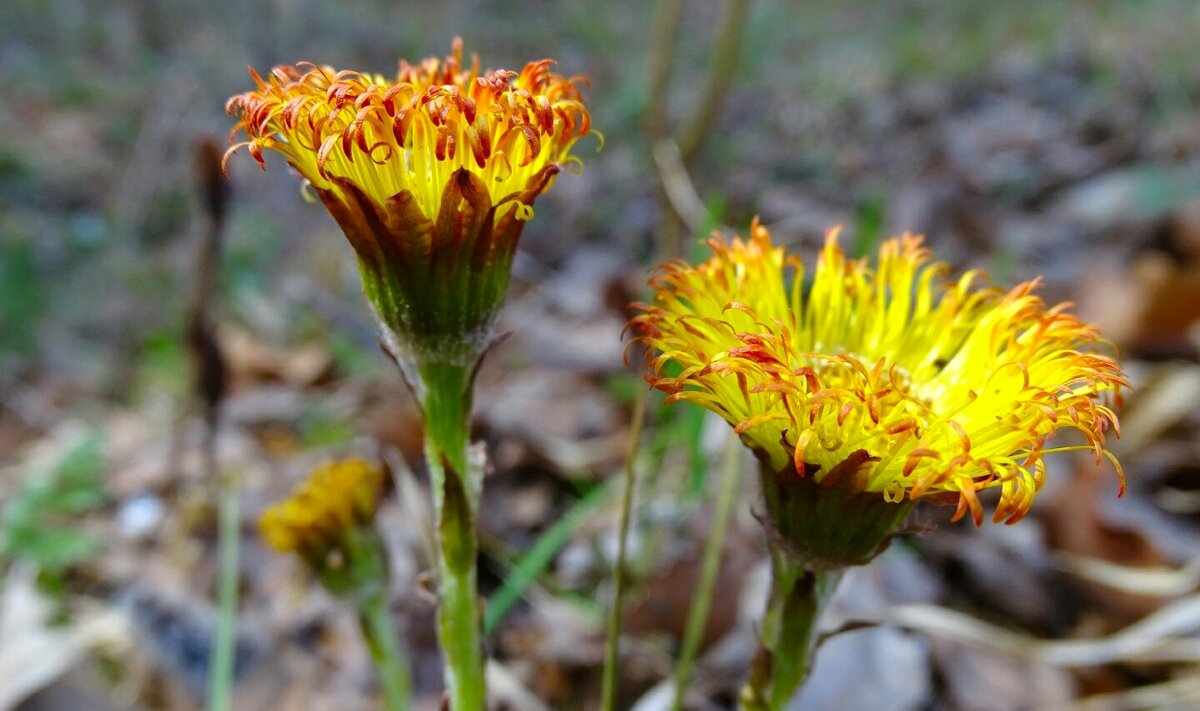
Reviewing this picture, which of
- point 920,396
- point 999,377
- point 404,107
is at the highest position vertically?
point 404,107

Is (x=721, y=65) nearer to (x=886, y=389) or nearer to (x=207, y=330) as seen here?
(x=207, y=330)

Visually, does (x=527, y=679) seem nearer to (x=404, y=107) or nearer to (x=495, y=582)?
(x=495, y=582)

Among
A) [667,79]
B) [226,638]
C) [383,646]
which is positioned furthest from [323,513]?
[667,79]

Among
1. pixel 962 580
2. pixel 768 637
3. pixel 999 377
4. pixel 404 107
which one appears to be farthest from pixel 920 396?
pixel 962 580

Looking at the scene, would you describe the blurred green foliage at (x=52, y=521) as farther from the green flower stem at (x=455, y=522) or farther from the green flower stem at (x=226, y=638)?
the green flower stem at (x=455, y=522)

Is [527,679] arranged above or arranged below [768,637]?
below

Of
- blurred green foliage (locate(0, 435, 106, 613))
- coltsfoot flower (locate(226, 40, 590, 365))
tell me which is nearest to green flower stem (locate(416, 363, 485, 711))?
coltsfoot flower (locate(226, 40, 590, 365))
